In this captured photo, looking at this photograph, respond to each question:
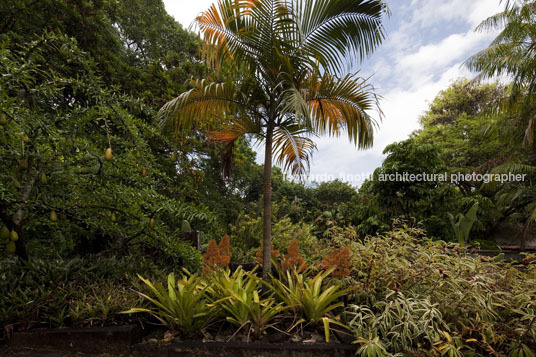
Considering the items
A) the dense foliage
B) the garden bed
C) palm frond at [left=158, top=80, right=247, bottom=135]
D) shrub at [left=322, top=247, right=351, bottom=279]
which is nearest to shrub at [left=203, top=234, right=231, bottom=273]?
the dense foliage

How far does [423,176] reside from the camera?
25.9 feet

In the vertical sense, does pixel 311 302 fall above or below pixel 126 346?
above

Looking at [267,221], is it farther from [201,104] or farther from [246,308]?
[201,104]

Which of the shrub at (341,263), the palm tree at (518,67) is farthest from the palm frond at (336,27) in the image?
the palm tree at (518,67)

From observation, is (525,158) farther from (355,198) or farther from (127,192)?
(127,192)

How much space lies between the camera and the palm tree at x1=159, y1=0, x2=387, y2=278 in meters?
3.05

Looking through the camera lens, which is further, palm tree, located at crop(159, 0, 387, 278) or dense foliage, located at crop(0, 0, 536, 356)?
palm tree, located at crop(159, 0, 387, 278)

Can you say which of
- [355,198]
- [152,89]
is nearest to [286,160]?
[152,89]

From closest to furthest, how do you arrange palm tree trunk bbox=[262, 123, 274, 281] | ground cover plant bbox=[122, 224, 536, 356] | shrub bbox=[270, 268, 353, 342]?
1. ground cover plant bbox=[122, 224, 536, 356]
2. shrub bbox=[270, 268, 353, 342]
3. palm tree trunk bbox=[262, 123, 274, 281]

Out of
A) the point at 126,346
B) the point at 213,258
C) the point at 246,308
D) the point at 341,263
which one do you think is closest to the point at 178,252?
the point at 213,258

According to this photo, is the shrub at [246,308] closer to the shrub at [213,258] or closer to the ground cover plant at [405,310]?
the ground cover plant at [405,310]

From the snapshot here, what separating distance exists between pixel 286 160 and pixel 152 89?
3760mm

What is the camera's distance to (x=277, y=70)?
3.17 meters

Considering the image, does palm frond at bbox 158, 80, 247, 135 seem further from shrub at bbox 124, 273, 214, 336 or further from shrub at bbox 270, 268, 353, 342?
shrub at bbox 270, 268, 353, 342
